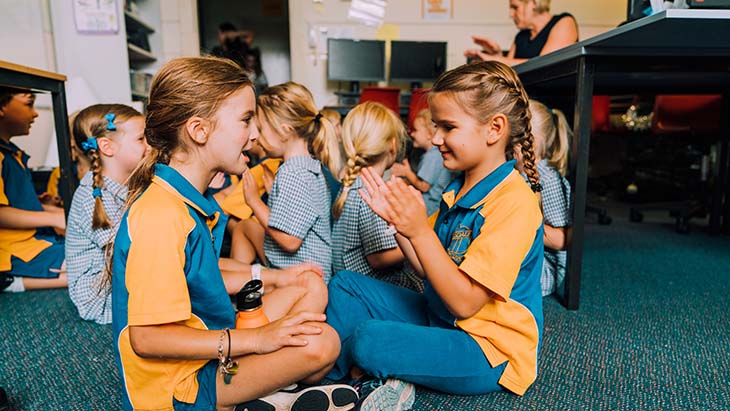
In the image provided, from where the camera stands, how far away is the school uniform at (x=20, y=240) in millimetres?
1651

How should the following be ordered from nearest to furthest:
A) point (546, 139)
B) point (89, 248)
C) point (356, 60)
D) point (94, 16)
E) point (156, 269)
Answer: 1. point (156, 269)
2. point (89, 248)
3. point (546, 139)
4. point (94, 16)
5. point (356, 60)

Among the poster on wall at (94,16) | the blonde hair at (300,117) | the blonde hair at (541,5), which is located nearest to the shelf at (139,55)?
the poster on wall at (94,16)

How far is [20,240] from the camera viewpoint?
1.69 meters

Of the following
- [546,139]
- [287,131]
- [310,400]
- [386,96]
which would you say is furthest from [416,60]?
[310,400]

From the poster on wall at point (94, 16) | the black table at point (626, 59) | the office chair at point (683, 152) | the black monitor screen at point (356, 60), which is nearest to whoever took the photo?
the black table at point (626, 59)

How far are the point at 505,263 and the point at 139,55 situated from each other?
13.6 feet

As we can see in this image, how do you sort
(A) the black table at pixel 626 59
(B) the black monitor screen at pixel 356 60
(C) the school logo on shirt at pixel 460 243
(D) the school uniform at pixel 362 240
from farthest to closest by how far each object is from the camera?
(B) the black monitor screen at pixel 356 60, (D) the school uniform at pixel 362 240, (A) the black table at pixel 626 59, (C) the school logo on shirt at pixel 460 243

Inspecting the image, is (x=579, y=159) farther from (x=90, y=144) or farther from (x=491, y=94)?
(x=90, y=144)

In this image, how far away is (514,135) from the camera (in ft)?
3.26

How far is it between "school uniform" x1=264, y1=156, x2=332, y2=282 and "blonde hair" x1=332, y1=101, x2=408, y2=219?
7 cm

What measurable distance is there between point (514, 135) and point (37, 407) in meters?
1.10

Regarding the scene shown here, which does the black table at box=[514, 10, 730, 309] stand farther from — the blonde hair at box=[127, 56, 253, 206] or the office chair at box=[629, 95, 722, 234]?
the office chair at box=[629, 95, 722, 234]

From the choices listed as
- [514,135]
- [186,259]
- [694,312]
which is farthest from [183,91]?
[694,312]

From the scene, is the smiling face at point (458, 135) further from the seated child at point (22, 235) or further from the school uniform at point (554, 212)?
the seated child at point (22, 235)
